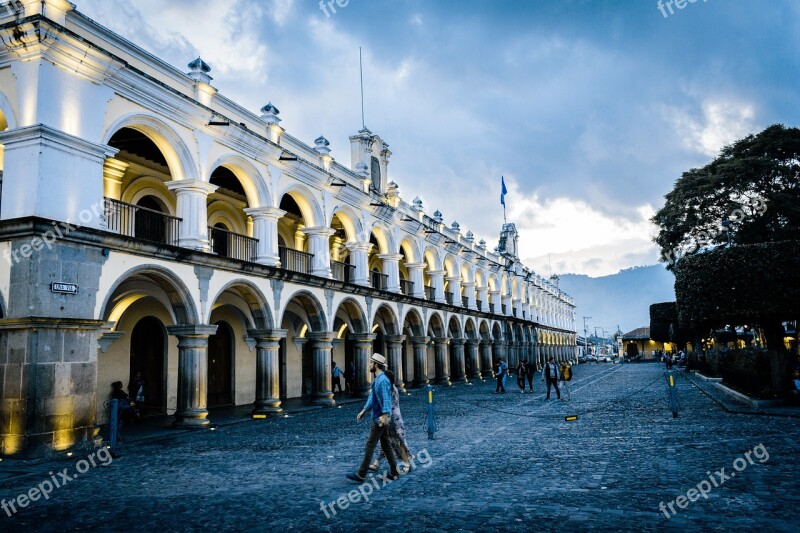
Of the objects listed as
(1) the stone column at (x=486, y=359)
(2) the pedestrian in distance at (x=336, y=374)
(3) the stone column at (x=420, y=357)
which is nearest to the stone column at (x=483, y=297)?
(1) the stone column at (x=486, y=359)

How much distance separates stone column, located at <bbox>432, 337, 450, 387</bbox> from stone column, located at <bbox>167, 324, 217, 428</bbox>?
18065mm

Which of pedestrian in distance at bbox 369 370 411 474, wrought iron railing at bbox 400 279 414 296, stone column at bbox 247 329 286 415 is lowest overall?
pedestrian in distance at bbox 369 370 411 474

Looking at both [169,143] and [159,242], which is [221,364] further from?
[169,143]

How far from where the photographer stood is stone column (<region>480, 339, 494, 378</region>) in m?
39.6

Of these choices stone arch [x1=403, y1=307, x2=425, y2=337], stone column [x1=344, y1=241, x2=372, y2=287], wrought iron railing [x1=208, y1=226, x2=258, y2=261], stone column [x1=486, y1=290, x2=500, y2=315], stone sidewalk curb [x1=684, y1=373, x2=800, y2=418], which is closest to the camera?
stone sidewalk curb [x1=684, y1=373, x2=800, y2=418]

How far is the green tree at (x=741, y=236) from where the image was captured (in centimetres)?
1530

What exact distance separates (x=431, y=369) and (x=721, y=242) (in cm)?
1929

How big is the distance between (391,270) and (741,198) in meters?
16.9

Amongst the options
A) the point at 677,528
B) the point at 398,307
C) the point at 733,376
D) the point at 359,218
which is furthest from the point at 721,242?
the point at 677,528

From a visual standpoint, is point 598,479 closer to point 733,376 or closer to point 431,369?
point 733,376

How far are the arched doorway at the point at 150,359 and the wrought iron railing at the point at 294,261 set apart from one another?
499 cm

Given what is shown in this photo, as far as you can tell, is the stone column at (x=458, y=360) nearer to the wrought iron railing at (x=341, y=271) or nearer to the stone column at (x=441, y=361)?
the stone column at (x=441, y=361)

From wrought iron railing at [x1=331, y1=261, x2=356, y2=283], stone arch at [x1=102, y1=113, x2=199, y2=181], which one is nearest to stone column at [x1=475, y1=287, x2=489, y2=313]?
wrought iron railing at [x1=331, y1=261, x2=356, y2=283]

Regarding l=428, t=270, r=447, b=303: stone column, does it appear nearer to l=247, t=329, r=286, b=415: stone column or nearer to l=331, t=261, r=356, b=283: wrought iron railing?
l=331, t=261, r=356, b=283: wrought iron railing
